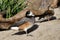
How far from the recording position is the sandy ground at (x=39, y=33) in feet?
22.5

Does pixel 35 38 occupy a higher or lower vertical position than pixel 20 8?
lower

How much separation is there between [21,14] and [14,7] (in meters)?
0.48

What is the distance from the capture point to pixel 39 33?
23.4ft

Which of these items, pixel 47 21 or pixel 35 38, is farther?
pixel 47 21

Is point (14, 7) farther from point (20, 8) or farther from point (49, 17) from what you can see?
point (49, 17)

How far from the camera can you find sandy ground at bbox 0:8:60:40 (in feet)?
22.5

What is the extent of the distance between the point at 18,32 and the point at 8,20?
1.81ft

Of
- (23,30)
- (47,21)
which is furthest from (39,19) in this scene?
(23,30)

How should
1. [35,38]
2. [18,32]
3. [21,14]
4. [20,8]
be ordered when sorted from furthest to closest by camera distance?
1. [20,8]
2. [21,14]
3. [18,32]
4. [35,38]

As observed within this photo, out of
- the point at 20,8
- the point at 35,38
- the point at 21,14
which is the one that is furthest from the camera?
the point at 20,8

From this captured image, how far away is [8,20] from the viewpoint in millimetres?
7570

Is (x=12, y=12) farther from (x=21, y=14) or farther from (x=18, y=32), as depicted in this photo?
(x=18, y=32)

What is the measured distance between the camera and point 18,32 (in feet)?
23.9


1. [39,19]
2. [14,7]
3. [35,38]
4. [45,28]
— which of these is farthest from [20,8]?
[35,38]
